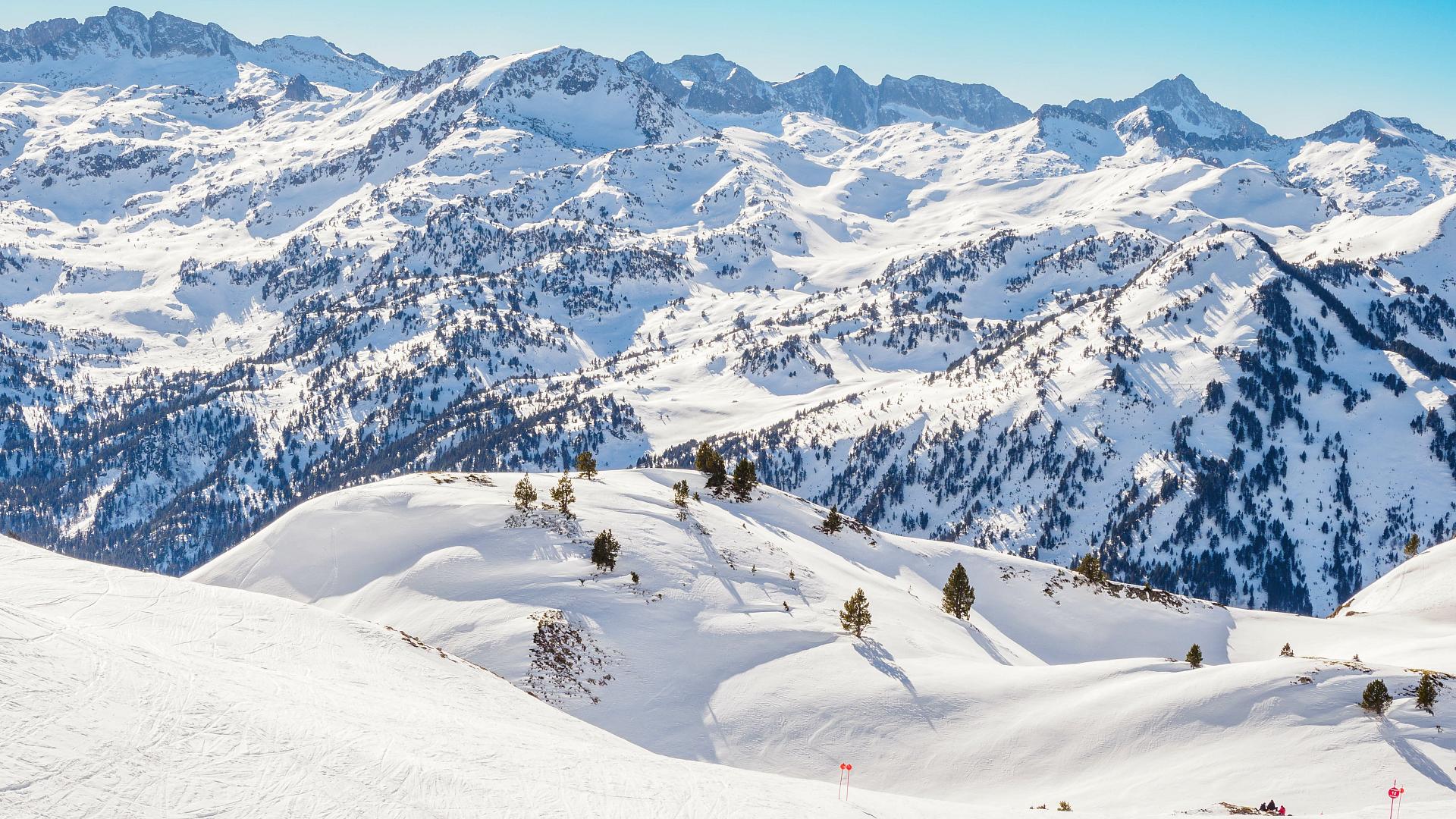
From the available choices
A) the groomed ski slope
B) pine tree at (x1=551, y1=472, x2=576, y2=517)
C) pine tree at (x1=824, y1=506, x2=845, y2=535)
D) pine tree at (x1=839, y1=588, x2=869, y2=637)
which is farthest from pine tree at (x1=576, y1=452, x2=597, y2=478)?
the groomed ski slope

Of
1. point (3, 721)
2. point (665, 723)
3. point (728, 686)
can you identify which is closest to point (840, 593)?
point (728, 686)

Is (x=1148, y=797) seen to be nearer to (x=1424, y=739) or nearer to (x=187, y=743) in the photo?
(x=1424, y=739)

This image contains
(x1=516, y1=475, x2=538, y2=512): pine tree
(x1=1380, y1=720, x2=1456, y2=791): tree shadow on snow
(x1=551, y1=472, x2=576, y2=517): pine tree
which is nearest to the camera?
(x1=1380, y1=720, x2=1456, y2=791): tree shadow on snow

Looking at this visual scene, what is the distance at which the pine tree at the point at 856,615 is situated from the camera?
59.5 meters

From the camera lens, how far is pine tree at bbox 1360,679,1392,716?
44.4 meters

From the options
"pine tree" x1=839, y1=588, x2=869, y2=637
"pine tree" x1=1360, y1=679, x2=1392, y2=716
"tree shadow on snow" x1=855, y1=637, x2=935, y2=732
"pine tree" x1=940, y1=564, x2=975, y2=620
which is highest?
"pine tree" x1=1360, y1=679, x2=1392, y2=716

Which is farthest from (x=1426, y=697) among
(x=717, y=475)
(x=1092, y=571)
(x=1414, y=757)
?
(x=717, y=475)

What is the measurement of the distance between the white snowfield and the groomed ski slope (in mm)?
4495

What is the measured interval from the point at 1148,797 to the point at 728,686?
83.0ft

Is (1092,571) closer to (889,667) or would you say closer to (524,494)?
(889,667)

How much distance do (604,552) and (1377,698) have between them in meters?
49.8

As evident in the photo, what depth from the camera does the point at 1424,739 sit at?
41.8m

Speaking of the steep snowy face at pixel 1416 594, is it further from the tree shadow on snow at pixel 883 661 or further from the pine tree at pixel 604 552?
the pine tree at pixel 604 552

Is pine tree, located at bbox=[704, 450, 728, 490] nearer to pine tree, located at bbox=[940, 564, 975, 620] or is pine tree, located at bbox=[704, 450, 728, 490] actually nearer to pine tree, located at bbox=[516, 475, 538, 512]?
pine tree, located at bbox=[940, 564, 975, 620]
